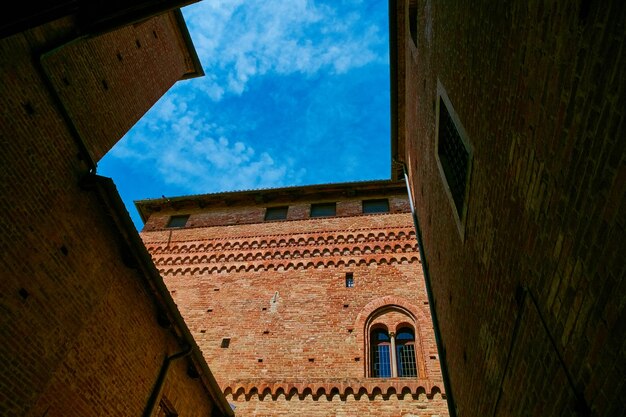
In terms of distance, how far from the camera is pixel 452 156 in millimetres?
5531

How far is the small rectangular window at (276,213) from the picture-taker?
16094 mm

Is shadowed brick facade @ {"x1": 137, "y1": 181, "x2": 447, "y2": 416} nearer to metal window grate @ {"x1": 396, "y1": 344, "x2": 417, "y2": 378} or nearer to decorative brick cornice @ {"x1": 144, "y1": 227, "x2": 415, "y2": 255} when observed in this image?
decorative brick cornice @ {"x1": 144, "y1": 227, "x2": 415, "y2": 255}

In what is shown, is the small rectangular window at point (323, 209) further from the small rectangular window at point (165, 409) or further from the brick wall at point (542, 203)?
the brick wall at point (542, 203)

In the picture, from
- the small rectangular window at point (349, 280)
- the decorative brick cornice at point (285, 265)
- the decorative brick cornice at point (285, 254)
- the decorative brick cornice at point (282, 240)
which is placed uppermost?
the decorative brick cornice at point (282, 240)

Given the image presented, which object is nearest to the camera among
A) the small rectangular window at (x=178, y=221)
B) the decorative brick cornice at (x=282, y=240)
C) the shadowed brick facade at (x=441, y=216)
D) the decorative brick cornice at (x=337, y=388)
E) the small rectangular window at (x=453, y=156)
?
the shadowed brick facade at (x=441, y=216)

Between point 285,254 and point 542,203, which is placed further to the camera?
point 285,254

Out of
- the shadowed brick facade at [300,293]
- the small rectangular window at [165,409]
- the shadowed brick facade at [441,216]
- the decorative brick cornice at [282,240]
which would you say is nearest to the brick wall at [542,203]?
the shadowed brick facade at [441,216]

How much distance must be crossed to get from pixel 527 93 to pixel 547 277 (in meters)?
1.14

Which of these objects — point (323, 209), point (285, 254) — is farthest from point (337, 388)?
point (323, 209)

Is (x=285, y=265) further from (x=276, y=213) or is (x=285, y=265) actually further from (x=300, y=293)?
(x=276, y=213)

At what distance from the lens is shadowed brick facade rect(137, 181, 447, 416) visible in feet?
34.2

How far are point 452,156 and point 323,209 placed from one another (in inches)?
419

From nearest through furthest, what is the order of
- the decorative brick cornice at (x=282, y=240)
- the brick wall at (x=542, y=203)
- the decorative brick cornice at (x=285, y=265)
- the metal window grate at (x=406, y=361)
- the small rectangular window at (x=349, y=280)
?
the brick wall at (x=542, y=203) → the metal window grate at (x=406, y=361) → the small rectangular window at (x=349, y=280) → the decorative brick cornice at (x=285, y=265) → the decorative brick cornice at (x=282, y=240)

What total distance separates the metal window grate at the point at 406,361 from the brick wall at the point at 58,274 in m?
6.14
